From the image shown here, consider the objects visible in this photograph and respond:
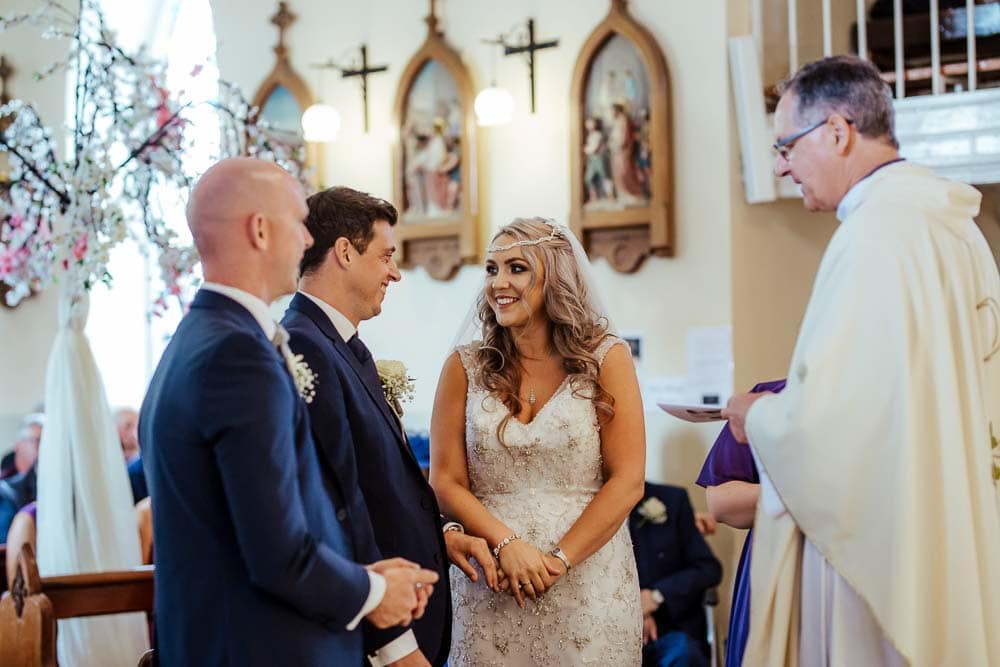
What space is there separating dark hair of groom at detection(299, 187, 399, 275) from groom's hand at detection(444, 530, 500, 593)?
32.4 inches

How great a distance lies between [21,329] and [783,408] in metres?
7.13

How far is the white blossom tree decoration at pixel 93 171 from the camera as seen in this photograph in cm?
417

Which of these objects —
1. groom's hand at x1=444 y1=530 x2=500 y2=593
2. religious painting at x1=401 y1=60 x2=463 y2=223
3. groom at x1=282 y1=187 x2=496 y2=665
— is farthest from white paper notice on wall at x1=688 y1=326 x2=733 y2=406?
groom at x1=282 y1=187 x2=496 y2=665

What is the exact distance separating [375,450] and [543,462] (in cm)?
73

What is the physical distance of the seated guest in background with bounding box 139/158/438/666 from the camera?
6.77ft

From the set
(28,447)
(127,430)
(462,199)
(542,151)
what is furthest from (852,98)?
(28,447)

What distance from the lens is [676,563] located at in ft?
18.6

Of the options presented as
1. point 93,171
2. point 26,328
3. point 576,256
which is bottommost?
point 26,328

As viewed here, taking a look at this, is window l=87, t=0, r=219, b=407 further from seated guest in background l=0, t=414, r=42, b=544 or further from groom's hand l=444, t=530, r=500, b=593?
groom's hand l=444, t=530, r=500, b=593

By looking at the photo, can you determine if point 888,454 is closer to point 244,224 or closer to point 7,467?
point 244,224

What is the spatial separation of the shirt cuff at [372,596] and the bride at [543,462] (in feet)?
2.90

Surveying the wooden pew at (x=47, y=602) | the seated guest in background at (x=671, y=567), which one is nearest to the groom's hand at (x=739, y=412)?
the wooden pew at (x=47, y=602)

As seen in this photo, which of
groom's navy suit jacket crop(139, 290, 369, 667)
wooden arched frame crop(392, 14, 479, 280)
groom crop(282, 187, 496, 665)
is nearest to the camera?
groom's navy suit jacket crop(139, 290, 369, 667)

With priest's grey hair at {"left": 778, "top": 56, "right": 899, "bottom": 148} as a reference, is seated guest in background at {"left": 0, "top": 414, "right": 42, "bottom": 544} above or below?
below
